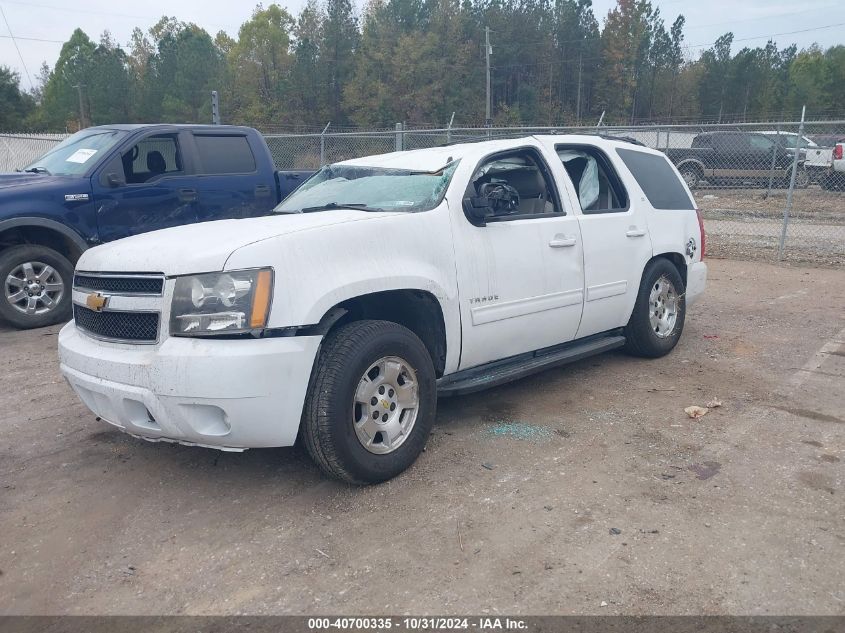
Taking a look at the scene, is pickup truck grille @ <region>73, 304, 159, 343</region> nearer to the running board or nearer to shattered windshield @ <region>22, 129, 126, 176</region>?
the running board

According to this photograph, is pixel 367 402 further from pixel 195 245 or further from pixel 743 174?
pixel 743 174

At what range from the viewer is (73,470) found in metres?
4.07

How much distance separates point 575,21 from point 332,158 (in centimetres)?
5739

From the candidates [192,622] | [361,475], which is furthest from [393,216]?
[192,622]

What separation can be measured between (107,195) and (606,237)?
4.94 m

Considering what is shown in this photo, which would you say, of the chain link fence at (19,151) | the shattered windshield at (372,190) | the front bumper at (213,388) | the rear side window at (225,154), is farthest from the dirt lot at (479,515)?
the chain link fence at (19,151)

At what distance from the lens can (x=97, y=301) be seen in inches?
144

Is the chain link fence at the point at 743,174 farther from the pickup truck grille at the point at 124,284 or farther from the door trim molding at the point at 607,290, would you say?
the pickup truck grille at the point at 124,284

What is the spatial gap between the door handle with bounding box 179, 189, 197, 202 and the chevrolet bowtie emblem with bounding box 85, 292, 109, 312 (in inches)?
166

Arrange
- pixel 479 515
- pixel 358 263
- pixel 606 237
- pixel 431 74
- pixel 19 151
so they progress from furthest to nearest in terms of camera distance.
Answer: pixel 431 74 → pixel 19 151 → pixel 606 237 → pixel 358 263 → pixel 479 515

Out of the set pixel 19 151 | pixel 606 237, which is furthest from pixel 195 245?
pixel 19 151

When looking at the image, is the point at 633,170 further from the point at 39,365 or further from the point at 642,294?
the point at 39,365

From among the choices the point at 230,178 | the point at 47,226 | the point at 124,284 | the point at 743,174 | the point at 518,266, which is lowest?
the point at 743,174

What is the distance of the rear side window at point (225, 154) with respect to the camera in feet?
26.3
